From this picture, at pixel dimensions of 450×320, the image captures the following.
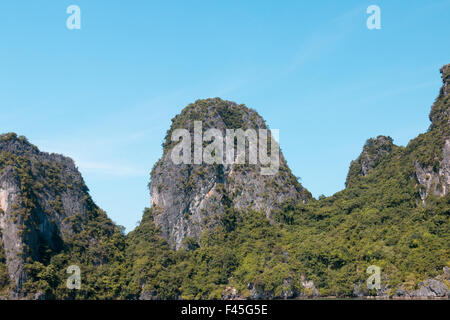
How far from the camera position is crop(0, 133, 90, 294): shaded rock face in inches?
2287

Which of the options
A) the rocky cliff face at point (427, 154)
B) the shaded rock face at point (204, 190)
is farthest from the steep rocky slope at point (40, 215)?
the rocky cliff face at point (427, 154)

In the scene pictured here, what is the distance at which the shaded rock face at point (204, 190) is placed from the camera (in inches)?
2864

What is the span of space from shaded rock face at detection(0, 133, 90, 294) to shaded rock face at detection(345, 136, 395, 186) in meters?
36.9

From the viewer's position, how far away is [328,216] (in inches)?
2741

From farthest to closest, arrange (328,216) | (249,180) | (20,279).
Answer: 1. (249,180)
2. (328,216)
3. (20,279)

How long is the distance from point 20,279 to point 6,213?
7789 millimetres

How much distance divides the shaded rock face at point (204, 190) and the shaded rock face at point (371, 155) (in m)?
7.80

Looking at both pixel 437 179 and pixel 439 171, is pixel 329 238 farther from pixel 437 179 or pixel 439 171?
pixel 439 171

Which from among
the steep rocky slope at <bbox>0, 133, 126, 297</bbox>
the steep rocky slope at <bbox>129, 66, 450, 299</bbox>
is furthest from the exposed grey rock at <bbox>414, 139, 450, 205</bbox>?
the steep rocky slope at <bbox>0, 133, 126, 297</bbox>

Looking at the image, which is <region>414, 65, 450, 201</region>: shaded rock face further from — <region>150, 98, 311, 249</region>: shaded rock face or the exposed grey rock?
<region>150, 98, 311, 249</region>: shaded rock face

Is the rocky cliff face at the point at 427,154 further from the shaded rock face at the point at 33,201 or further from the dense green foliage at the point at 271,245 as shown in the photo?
the shaded rock face at the point at 33,201

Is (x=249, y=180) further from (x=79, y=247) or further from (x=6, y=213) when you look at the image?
(x=6, y=213)

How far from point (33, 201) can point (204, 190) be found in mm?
21536
